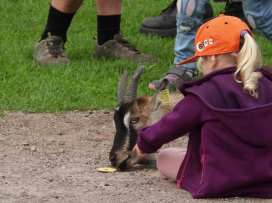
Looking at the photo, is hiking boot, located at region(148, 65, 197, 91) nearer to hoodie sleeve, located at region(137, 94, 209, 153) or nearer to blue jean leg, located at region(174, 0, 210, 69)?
blue jean leg, located at region(174, 0, 210, 69)

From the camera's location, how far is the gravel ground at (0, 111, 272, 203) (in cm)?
346

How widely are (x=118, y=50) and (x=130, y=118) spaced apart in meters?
3.59

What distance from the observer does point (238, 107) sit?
A: 315 centimetres

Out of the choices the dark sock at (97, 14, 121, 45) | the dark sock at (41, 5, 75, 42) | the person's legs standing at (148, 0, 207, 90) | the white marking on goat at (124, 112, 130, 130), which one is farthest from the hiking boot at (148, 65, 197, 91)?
the dark sock at (41, 5, 75, 42)

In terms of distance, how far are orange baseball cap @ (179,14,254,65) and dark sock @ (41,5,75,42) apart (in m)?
4.70

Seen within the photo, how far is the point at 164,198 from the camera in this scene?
3.37 metres

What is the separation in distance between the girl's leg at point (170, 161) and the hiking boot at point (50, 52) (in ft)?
12.9

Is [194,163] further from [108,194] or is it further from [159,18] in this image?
[159,18]

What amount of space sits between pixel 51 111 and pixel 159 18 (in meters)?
4.24

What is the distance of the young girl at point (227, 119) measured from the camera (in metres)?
3.12

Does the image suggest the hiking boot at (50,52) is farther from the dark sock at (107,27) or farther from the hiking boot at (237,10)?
the hiking boot at (237,10)

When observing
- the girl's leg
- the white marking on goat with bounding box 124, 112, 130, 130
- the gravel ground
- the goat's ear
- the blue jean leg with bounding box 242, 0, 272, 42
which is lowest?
the gravel ground

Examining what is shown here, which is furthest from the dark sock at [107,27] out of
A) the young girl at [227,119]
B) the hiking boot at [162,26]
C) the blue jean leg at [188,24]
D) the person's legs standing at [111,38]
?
the young girl at [227,119]

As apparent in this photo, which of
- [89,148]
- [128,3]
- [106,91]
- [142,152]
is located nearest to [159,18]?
[128,3]
